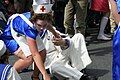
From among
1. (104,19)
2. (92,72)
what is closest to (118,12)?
(92,72)

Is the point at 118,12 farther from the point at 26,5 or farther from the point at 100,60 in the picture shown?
the point at 26,5

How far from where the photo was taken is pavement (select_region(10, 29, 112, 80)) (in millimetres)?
4340

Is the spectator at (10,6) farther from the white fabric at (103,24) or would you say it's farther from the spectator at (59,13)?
the white fabric at (103,24)

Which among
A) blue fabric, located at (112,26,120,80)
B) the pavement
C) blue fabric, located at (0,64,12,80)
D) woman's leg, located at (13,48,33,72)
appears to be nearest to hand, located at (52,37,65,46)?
woman's leg, located at (13,48,33,72)

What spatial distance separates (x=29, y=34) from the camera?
3373 millimetres

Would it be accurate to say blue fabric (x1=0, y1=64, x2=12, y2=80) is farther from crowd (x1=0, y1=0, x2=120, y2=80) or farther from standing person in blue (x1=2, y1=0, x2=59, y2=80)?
standing person in blue (x1=2, y1=0, x2=59, y2=80)

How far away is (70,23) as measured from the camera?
5398 millimetres

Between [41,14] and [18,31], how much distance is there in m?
0.43

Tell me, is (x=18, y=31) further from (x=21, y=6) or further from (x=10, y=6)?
(x=10, y=6)

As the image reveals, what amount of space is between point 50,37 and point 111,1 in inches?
67.1

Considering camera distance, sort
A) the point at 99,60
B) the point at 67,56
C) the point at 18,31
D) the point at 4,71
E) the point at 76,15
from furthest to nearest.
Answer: the point at 76,15 < the point at 99,60 < the point at 67,56 < the point at 18,31 < the point at 4,71

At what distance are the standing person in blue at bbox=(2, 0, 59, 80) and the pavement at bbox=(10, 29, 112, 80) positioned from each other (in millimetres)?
685

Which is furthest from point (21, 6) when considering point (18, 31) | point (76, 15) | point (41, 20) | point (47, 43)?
point (41, 20)

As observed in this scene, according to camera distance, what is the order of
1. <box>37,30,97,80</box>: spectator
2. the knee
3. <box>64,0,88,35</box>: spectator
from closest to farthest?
the knee → <box>37,30,97,80</box>: spectator → <box>64,0,88,35</box>: spectator
